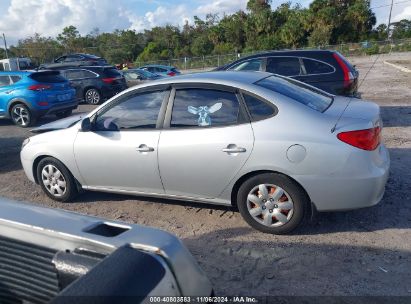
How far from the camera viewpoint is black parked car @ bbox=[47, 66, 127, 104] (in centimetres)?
1488

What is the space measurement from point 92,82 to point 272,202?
492 inches

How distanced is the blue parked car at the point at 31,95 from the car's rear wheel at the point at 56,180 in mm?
6082

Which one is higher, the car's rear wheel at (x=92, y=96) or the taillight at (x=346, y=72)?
the taillight at (x=346, y=72)

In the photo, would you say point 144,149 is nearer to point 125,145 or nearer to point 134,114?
point 125,145

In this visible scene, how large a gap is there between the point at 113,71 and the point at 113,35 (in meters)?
58.2

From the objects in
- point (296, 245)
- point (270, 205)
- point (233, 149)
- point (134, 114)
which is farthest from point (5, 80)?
point (296, 245)

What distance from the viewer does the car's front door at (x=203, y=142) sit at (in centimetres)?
392

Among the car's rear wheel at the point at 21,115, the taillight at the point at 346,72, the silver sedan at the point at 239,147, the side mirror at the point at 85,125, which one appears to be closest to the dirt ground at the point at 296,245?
the silver sedan at the point at 239,147

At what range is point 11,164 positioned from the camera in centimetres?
731

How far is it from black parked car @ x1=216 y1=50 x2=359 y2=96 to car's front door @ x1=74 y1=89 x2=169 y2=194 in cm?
479

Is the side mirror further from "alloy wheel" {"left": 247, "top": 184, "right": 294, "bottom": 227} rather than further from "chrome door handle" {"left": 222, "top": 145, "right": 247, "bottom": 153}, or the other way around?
"alloy wheel" {"left": 247, "top": 184, "right": 294, "bottom": 227}

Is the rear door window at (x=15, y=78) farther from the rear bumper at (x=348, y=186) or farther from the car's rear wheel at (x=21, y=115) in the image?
the rear bumper at (x=348, y=186)

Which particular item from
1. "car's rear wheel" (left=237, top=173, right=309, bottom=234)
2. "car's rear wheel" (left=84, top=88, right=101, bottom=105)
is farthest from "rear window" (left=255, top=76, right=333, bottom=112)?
"car's rear wheel" (left=84, top=88, right=101, bottom=105)

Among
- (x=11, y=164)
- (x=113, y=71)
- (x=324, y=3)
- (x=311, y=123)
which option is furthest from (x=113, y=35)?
(x=311, y=123)
